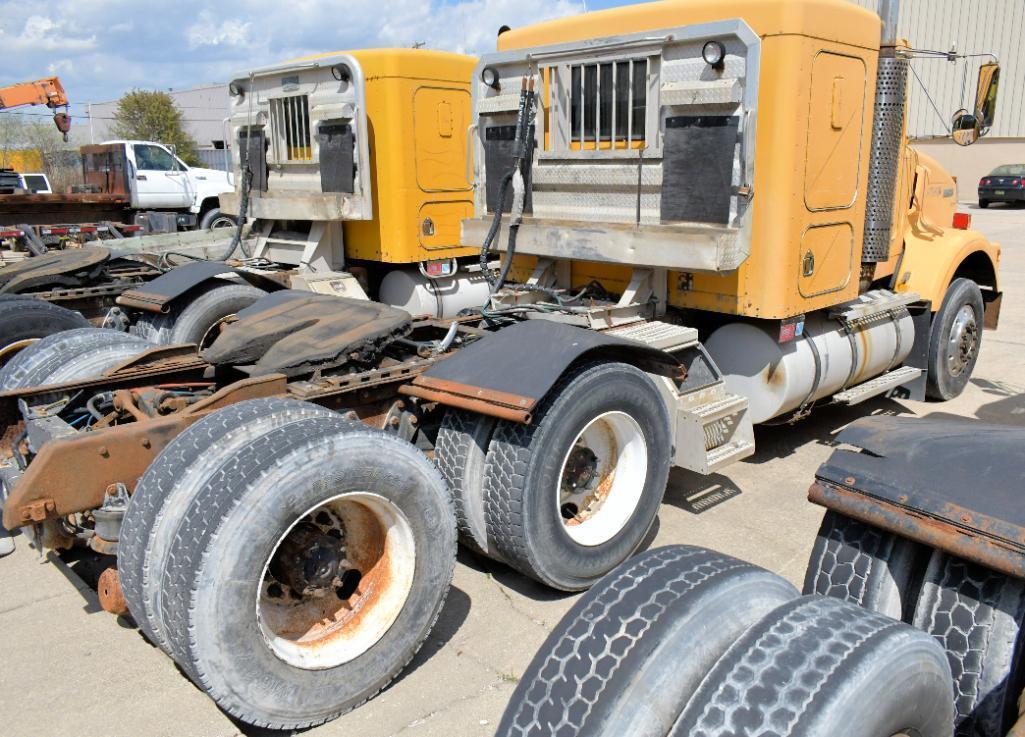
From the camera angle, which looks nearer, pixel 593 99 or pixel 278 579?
pixel 278 579

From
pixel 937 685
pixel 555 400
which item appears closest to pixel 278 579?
pixel 555 400

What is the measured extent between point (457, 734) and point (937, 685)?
1745 millimetres

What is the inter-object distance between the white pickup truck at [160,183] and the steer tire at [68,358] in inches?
555

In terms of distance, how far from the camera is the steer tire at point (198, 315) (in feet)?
20.5

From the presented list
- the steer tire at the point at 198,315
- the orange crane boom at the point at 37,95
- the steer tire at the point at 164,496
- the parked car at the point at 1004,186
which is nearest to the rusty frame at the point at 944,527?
the steer tire at the point at 164,496

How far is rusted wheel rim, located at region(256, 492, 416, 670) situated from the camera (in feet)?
10.3

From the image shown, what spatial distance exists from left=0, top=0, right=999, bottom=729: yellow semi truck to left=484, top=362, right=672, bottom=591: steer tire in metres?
0.01

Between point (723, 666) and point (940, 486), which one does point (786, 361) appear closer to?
point (940, 486)

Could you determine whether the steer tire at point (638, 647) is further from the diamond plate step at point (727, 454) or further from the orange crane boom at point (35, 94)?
the orange crane boom at point (35, 94)

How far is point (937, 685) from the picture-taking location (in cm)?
191

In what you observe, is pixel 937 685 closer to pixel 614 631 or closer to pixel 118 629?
pixel 614 631

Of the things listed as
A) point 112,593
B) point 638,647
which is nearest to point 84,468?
point 112,593

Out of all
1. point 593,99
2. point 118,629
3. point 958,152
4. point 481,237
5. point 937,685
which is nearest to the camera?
point 937,685

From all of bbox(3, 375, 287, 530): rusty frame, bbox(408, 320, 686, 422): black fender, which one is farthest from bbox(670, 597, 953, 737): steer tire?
bbox(3, 375, 287, 530): rusty frame
